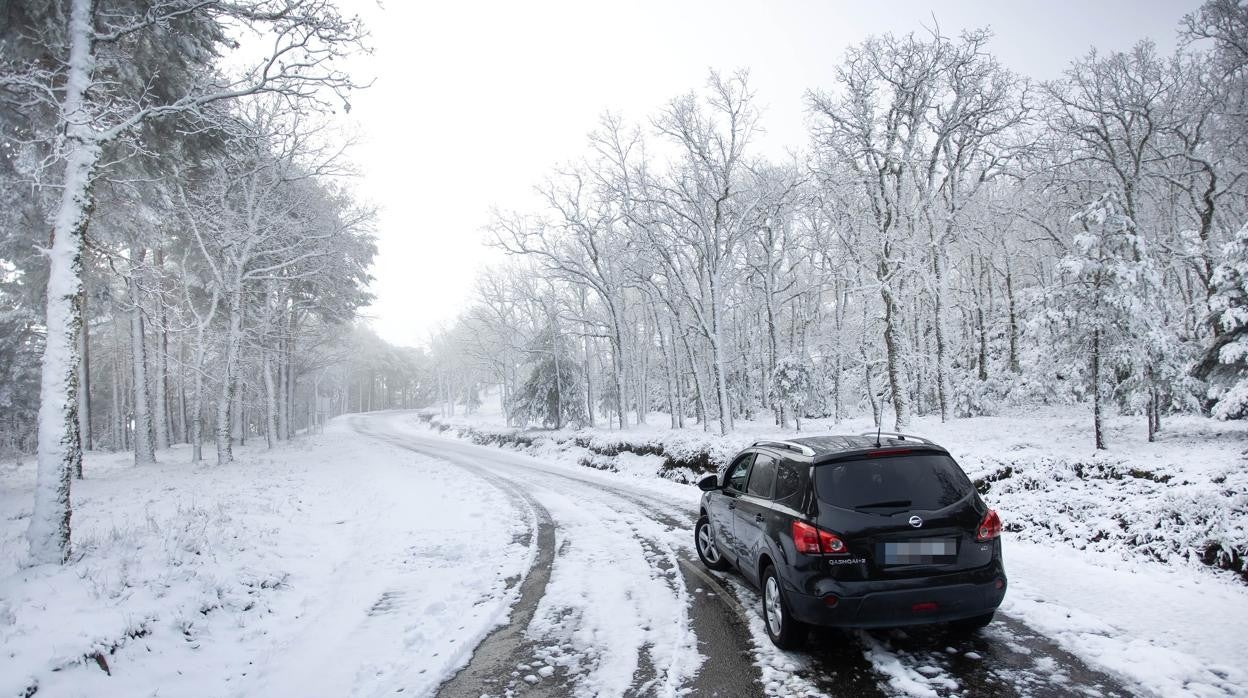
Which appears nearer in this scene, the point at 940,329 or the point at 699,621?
the point at 699,621

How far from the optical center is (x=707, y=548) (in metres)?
7.23

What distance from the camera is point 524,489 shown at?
1453 cm

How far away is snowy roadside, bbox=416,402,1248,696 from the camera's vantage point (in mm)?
4289

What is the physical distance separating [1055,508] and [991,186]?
2859 centimetres

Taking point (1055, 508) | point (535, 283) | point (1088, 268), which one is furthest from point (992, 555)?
point (535, 283)

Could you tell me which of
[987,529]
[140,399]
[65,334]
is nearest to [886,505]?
[987,529]

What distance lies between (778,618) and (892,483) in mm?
1478

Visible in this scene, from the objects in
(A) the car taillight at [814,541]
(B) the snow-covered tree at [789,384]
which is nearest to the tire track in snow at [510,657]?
(A) the car taillight at [814,541]

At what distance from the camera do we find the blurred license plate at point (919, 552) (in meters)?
4.20

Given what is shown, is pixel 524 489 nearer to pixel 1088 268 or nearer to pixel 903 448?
pixel 903 448

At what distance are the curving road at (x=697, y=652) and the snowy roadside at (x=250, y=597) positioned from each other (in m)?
0.58

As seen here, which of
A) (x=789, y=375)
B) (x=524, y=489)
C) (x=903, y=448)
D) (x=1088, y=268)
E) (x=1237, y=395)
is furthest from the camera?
(x=789, y=375)

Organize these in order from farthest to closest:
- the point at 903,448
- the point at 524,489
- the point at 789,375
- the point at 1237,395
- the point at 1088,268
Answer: the point at 789,375, the point at 524,489, the point at 1088,268, the point at 1237,395, the point at 903,448

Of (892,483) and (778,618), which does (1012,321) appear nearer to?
(892,483)
